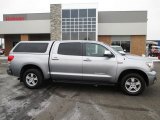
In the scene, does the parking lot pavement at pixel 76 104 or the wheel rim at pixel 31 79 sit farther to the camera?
the wheel rim at pixel 31 79

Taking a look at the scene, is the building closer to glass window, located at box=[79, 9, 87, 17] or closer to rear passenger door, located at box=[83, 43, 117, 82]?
glass window, located at box=[79, 9, 87, 17]

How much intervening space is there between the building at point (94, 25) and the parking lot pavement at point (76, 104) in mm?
24619

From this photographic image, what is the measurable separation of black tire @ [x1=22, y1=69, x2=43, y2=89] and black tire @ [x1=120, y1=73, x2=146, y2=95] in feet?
9.84

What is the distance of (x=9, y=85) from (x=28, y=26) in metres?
27.2

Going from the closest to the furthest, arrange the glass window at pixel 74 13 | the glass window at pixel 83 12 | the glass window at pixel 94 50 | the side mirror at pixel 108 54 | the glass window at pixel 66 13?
the side mirror at pixel 108 54
the glass window at pixel 94 50
the glass window at pixel 83 12
the glass window at pixel 74 13
the glass window at pixel 66 13

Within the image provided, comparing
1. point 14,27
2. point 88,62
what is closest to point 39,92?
point 88,62

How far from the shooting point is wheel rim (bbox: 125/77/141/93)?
6.96m

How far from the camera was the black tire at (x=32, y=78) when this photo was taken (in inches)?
302

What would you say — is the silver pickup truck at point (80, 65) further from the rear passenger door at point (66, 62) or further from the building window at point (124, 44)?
the building window at point (124, 44)

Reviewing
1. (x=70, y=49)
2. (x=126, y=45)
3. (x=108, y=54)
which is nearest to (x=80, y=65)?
(x=70, y=49)

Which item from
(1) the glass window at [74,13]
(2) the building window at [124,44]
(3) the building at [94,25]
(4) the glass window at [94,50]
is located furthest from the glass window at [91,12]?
(4) the glass window at [94,50]

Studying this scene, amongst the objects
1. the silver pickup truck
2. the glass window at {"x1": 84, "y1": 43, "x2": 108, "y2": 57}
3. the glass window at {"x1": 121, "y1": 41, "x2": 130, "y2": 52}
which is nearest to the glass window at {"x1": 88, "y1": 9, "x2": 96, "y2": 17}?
the glass window at {"x1": 121, "y1": 41, "x2": 130, "y2": 52}

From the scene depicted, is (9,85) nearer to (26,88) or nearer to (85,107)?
(26,88)

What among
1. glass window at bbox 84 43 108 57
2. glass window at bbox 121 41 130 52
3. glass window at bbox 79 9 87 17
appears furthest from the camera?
glass window at bbox 121 41 130 52
